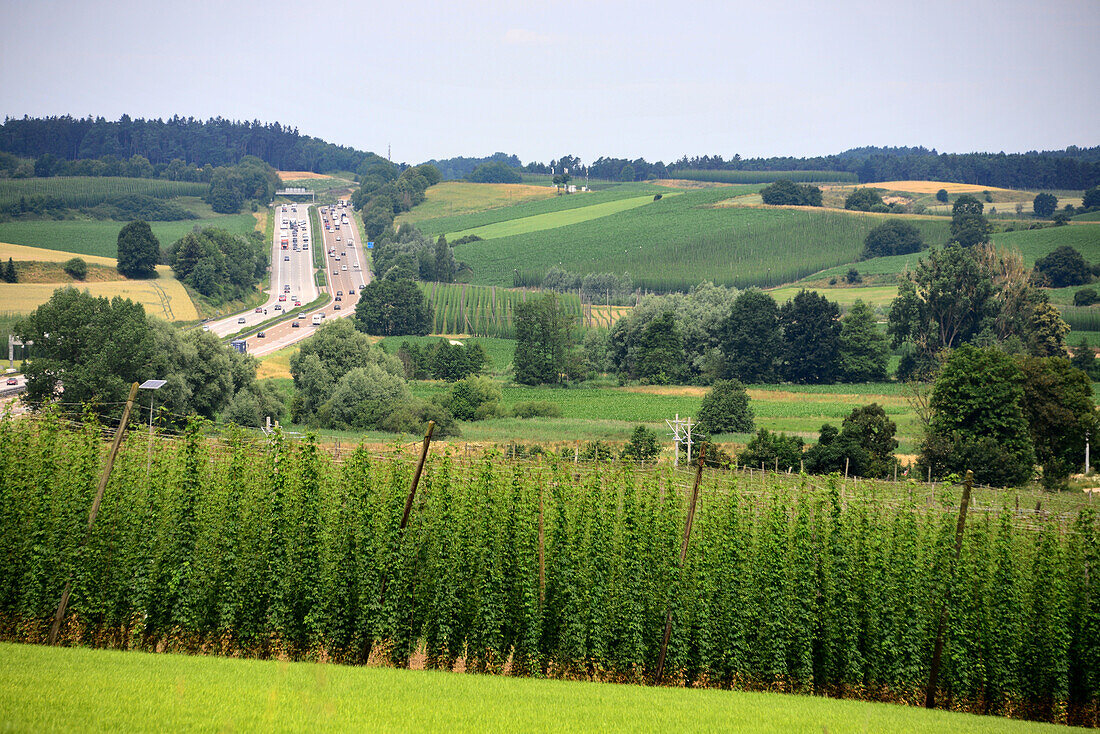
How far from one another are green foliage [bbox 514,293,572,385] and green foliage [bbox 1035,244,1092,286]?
69.4m

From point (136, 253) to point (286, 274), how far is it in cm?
2436

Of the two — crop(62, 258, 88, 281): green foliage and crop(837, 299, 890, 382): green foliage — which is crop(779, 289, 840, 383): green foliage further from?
crop(62, 258, 88, 281): green foliage

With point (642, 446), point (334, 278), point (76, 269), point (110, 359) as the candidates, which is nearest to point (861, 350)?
point (642, 446)

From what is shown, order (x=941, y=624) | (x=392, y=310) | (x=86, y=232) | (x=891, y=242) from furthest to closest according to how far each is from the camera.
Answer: (x=891, y=242) < (x=86, y=232) < (x=392, y=310) < (x=941, y=624)

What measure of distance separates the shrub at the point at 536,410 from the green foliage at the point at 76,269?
2623 inches

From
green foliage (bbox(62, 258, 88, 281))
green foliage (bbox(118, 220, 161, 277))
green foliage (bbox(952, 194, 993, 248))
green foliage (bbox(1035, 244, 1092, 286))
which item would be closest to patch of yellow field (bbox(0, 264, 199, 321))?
green foliage (bbox(118, 220, 161, 277))

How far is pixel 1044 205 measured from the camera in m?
178

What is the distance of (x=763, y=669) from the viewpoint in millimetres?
17969

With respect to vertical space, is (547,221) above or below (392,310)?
above

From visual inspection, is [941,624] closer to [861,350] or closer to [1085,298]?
[861,350]

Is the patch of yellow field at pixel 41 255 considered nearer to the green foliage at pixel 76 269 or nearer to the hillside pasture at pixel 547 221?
the green foliage at pixel 76 269

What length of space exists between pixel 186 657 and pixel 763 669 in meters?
10.4

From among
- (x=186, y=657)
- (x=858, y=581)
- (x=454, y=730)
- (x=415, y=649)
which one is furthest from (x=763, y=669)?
(x=186, y=657)

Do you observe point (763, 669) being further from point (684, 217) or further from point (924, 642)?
point (684, 217)
